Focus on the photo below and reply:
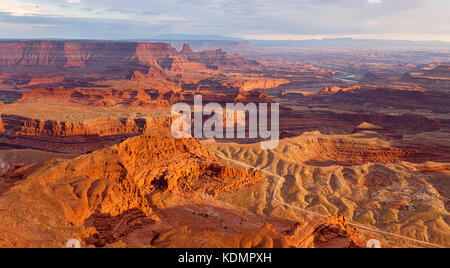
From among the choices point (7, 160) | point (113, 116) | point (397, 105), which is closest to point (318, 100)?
point (397, 105)

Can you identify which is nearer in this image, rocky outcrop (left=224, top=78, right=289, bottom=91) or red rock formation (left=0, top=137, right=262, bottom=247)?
red rock formation (left=0, top=137, right=262, bottom=247)

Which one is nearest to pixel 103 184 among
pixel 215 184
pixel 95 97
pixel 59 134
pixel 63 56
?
pixel 215 184

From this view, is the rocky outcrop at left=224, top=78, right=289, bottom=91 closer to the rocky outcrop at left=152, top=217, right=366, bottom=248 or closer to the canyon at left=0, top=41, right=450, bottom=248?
→ the canyon at left=0, top=41, right=450, bottom=248

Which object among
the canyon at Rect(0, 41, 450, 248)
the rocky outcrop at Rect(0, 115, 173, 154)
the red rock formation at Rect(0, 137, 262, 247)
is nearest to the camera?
the red rock formation at Rect(0, 137, 262, 247)

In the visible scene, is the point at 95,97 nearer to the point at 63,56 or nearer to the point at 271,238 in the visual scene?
the point at 271,238

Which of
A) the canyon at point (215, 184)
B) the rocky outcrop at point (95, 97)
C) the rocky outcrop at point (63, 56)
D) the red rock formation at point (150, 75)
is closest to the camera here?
the canyon at point (215, 184)

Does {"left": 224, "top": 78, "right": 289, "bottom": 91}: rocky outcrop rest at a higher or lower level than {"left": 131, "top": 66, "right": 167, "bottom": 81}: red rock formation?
lower

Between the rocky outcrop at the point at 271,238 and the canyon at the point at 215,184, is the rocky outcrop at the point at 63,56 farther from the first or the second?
the rocky outcrop at the point at 271,238

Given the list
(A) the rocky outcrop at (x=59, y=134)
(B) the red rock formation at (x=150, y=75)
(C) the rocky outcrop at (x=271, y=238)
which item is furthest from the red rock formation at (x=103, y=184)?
(B) the red rock formation at (x=150, y=75)

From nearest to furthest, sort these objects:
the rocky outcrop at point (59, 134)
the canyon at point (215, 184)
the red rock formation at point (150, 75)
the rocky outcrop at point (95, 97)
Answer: the canyon at point (215, 184)
the rocky outcrop at point (59, 134)
the rocky outcrop at point (95, 97)
the red rock formation at point (150, 75)

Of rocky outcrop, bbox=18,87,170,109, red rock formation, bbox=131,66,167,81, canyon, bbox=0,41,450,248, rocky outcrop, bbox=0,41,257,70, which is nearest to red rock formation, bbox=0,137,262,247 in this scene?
canyon, bbox=0,41,450,248
